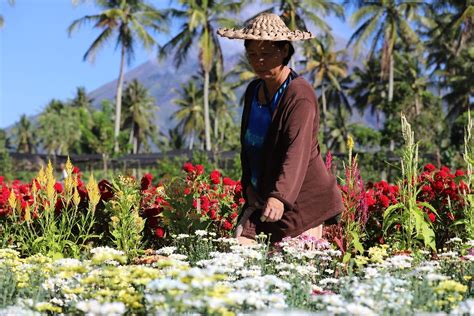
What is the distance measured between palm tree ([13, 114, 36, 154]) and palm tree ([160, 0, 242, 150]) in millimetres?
41724

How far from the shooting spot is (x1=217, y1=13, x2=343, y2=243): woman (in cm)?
342

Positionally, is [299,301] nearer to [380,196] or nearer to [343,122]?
[380,196]

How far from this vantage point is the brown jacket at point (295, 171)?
3.41 m

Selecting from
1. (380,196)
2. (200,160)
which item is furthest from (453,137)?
(380,196)

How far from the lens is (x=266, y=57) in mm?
3529

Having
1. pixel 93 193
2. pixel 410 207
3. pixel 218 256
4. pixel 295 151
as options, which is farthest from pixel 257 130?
pixel 410 207

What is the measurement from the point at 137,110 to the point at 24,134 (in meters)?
19.6

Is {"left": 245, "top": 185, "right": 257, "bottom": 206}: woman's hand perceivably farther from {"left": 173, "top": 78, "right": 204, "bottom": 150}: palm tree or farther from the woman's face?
{"left": 173, "top": 78, "right": 204, "bottom": 150}: palm tree

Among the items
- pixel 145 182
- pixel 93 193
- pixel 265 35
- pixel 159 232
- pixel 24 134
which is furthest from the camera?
pixel 24 134

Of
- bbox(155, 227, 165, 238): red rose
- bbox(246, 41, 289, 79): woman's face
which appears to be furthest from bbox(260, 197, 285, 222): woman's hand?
bbox(155, 227, 165, 238): red rose

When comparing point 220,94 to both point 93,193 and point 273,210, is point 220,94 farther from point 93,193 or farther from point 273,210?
point 273,210

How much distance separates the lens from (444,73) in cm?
4706

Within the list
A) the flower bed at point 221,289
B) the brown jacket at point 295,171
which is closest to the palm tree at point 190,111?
the brown jacket at point 295,171

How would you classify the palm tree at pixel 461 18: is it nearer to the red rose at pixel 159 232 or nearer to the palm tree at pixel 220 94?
the palm tree at pixel 220 94
